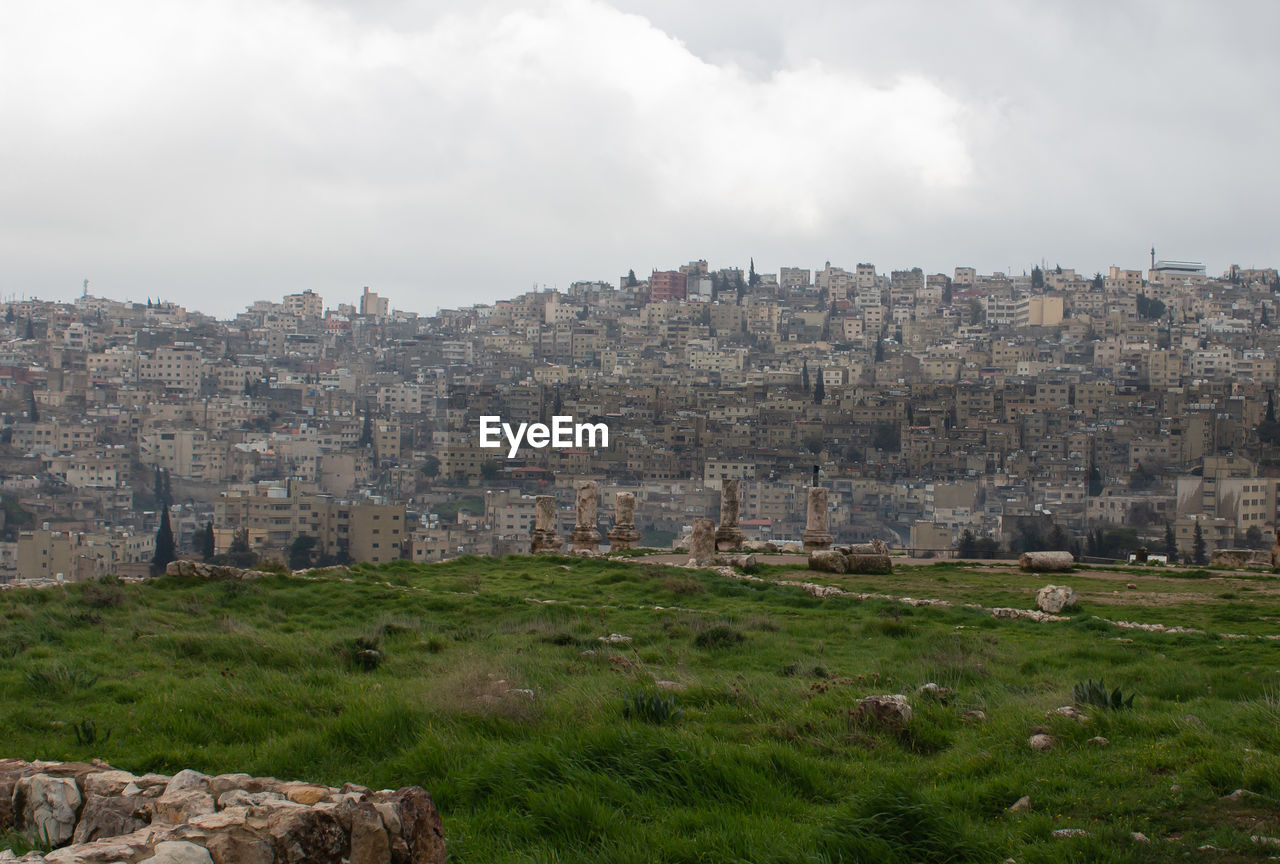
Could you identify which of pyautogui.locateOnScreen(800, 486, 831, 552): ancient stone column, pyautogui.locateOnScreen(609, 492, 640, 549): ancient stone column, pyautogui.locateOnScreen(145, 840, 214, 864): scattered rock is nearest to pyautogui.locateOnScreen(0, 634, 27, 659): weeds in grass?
pyautogui.locateOnScreen(145, 840, 214, 864): scattered rock

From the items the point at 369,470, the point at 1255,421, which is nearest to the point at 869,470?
the point at 1255,421

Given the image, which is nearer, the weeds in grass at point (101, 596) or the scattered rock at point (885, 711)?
the scattered rock at point (885, 711)

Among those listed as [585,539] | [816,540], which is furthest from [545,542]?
[816,540]

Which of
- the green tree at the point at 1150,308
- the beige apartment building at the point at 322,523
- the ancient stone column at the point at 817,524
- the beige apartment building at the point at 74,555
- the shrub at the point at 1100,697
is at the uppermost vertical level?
the green tree at the point at 1150,308

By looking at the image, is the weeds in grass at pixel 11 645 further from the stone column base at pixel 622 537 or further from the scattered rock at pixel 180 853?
the stone column base at pixel 622 537

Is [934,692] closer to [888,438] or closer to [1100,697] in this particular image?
[1100,697]

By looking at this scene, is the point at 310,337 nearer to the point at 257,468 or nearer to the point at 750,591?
the point at 257,468

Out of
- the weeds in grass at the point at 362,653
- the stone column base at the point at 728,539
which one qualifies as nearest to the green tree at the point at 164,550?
the stone column base at the point at 728,539
